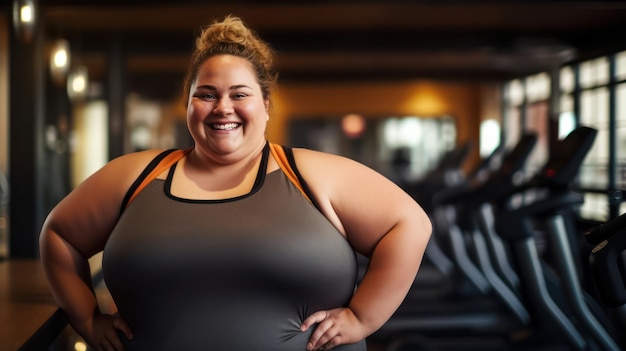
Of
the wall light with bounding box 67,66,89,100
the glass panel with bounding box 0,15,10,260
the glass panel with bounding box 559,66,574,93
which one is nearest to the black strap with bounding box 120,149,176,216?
the wall light with bounding box 67,66,89,100

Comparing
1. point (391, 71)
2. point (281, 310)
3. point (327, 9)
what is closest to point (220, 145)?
point (281, 310)

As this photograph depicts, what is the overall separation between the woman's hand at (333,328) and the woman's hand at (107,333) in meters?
0.40

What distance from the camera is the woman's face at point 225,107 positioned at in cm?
160

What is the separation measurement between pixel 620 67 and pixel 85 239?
214 inches

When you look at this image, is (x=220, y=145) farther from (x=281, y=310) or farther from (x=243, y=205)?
(x=281, y=310)

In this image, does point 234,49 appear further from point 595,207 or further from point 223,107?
point 595,207

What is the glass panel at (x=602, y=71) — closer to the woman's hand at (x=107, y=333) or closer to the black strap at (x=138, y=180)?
the black strap at (x=138, y=180)

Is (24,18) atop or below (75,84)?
atop

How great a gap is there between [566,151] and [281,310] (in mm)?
1985

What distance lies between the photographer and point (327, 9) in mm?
6098

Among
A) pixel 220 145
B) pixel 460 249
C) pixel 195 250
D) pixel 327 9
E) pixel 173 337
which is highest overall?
pixel 327 9

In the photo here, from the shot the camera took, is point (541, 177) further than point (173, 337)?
Yes

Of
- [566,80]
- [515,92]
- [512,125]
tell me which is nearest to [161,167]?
[566,80]

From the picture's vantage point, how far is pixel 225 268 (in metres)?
1.51
